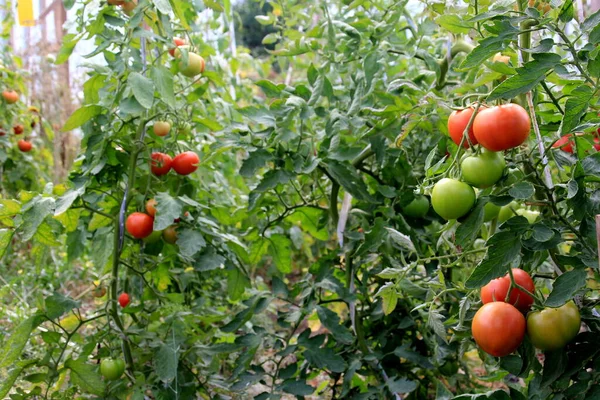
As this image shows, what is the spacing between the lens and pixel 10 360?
4.04 feet

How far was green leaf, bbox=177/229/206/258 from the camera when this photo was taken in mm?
1291

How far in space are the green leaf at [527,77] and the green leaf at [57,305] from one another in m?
1.02

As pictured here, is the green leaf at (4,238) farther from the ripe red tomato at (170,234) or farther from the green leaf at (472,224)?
the green leaf at (472,224)

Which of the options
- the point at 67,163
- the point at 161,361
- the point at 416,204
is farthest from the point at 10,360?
the point at 67,163

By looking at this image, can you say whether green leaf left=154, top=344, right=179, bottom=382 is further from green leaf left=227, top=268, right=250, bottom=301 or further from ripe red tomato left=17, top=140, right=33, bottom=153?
ripe red tomato left=17, top=140, right=33, bottom=153

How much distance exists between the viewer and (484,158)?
2.54 feet

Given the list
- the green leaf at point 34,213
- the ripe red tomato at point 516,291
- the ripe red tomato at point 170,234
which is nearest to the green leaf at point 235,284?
the ripe red tomato at point 170,234

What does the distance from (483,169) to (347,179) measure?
0.56 meters

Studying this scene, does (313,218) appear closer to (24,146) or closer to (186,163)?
(186,163)

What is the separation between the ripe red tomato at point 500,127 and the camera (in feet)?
2.43

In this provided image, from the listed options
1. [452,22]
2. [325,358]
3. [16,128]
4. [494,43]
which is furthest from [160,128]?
[16,128]

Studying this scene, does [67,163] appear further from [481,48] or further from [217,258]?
[481,48]

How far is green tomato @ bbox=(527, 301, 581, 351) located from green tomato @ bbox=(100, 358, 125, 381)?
0.91 m

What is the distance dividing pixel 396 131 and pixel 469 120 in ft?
1.73
